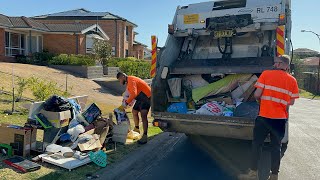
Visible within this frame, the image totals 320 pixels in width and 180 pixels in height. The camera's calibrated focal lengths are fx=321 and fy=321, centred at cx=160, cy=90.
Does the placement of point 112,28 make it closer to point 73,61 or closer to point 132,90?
point 73,61

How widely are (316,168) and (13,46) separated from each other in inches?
894

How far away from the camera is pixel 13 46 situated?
23266mm

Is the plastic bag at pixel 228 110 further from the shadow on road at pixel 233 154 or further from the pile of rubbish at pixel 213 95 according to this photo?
the shadow on road at pixel 233 154

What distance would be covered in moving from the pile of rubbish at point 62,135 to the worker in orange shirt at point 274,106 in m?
2.36

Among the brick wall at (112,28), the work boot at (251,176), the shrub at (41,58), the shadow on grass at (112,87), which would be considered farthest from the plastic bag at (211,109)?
the brick wall at (112,28)

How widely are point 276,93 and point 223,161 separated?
1.76 m

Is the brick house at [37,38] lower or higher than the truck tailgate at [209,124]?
higher

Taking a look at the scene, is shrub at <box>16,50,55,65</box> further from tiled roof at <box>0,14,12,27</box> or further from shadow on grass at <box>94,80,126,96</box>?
shadow on grass at <box>94,80,126,96</box>

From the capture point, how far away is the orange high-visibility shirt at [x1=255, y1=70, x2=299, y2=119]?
430cm

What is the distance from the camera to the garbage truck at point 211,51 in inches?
214

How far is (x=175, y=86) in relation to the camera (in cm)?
611

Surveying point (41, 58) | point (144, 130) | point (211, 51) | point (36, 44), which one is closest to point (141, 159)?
point (144, 130)

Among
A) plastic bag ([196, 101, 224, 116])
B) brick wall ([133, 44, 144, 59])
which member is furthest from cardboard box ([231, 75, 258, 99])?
brick wall ([133, 44, 144, 59])

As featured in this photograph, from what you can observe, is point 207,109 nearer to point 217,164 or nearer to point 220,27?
point 217,164
